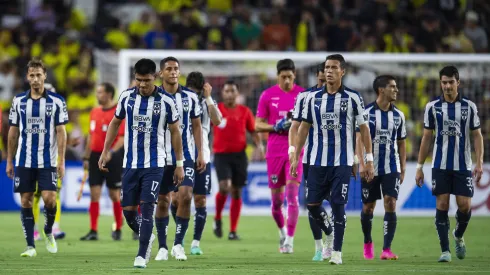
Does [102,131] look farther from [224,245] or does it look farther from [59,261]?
[59,261]

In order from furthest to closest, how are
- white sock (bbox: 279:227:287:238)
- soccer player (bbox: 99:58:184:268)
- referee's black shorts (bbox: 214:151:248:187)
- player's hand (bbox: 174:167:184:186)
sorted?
referee's black shorts (bbox: 214:151:248:187) → white sock (bbox: 279:227:287:238) → player's hand (bbox: 174:167:184:186) → soccer player (bbox: 99:58:184:268)

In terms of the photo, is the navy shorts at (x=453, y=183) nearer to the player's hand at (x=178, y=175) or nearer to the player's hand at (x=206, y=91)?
the player's hand at (x=206, y=91)

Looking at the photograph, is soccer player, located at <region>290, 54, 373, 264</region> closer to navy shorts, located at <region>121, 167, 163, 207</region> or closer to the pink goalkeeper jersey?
navy shorts, located at <region>121, 167, 163, 207</region>

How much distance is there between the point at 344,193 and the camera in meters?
11.6

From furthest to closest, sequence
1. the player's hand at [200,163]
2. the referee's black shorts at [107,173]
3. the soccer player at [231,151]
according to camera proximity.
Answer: the soccer player at [231,151]
the referee's black shorts at [107,173]
the player's hand at [200,163]

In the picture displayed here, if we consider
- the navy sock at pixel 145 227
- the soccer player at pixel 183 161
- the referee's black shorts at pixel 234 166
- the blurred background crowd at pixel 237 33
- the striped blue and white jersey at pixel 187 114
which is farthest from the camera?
the blurred background crowd at pixel 237 33

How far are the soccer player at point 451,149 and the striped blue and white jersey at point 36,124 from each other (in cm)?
457

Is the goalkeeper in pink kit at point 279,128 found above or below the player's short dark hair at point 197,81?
below

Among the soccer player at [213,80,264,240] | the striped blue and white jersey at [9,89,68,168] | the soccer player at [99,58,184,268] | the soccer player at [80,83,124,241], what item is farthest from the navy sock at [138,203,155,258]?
the soccer player at [213,80,264,240]

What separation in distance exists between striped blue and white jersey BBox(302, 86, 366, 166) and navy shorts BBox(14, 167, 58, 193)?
11.2 feet

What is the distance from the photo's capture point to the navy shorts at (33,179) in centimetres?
1291

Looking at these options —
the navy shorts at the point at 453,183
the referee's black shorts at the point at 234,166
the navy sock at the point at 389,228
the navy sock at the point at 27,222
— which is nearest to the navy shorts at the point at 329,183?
the navy sock at the point at 389,228

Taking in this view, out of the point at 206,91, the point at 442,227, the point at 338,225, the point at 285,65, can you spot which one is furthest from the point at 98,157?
the point at 442,227

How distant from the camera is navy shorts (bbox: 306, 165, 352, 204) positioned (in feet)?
38.1
